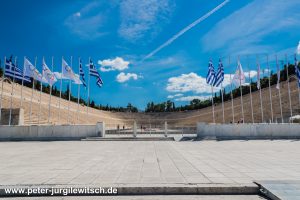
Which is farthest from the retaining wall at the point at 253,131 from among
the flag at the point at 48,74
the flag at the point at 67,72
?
the flag at the point at 48,74

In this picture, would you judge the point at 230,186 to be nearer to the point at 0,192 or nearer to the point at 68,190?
the point at 68,190

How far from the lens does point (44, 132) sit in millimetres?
25609

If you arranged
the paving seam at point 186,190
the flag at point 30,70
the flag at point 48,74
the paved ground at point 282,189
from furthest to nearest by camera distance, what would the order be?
the flag at point 48,74
the flag at point 30,70
the paving seam at point 186,190
the paved ground at point 282,189

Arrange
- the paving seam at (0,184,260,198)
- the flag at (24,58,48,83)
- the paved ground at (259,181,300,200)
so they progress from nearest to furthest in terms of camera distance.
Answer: the paved ground at (259,181,300,200) < the paving seam at (0,184,260,198) < the flag at (24,58,48,83)

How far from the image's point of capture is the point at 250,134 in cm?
2511

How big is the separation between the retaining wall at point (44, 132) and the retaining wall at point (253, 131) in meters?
11.9

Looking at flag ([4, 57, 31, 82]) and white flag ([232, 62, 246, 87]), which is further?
white flag ([232, 62, 246, 87])

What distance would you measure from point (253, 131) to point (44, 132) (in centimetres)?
1970

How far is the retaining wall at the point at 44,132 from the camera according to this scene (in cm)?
2558

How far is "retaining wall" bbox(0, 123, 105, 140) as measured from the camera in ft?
83.9

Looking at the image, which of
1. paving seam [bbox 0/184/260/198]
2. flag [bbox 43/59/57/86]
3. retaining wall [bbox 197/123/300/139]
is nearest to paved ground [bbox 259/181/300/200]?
paving seam [bbox 0/184/260/198]

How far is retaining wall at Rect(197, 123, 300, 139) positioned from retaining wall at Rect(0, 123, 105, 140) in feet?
38.9

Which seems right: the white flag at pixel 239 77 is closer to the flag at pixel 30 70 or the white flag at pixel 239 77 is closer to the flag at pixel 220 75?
the flag at pixel 220 75

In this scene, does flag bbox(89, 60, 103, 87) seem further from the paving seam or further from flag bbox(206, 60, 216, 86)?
the paving seam
